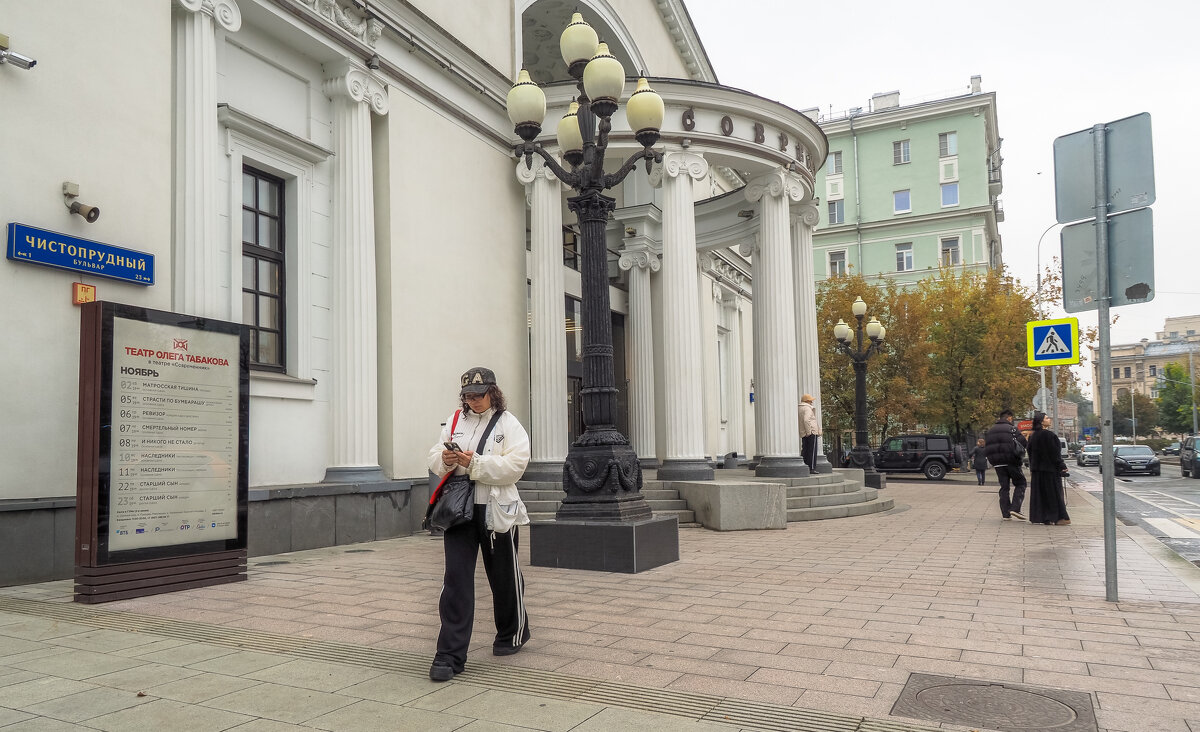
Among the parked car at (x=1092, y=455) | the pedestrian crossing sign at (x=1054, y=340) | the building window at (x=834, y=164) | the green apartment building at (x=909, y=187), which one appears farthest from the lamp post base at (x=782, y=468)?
the building window at (x=834, y=164)

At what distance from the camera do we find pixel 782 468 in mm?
16422

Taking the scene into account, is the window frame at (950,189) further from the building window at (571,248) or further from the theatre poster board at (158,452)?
the theatre poster board at (158,452)

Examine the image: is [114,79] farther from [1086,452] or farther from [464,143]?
[1086,452]

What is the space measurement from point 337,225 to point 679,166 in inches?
255

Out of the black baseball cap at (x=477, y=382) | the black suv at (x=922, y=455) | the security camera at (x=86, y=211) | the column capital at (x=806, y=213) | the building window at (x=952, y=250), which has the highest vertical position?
the building window at (x=952, y=250)

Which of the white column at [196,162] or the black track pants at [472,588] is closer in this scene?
the black track pants at [472,588]

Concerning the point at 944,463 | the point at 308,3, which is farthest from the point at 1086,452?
the point at 308,3

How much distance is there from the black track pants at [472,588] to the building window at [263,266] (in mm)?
7236

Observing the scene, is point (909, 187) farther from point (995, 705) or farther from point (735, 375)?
point (995, 705)

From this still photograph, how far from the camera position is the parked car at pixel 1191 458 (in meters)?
33.0

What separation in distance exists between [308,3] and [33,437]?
6938 mm

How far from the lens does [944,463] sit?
3097 centimetres

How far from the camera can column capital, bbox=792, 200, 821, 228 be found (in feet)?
63.0

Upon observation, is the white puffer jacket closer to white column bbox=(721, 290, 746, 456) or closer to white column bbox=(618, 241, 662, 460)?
white column bbox=(618, 241, 662, 460)
